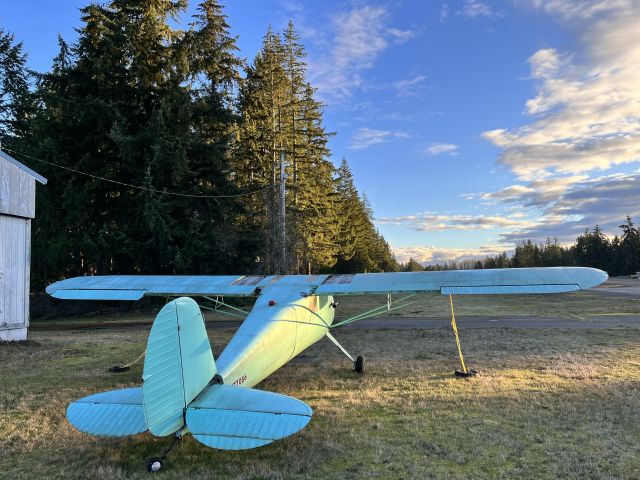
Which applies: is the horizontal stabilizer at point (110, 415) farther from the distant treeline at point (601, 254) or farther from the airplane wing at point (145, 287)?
the distant treeline at point (601, 254)

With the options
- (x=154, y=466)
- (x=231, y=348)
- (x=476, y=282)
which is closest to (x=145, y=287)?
(x=231, y=348)

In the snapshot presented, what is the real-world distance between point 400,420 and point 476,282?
3.00 metres

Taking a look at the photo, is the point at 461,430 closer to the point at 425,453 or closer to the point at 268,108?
the point at 425,453

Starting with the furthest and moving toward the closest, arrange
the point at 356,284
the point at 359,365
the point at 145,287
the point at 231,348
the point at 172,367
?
the point at 145,287
the point at 359,365
the point at 356,284
the point at 231,348
the point at 172,367

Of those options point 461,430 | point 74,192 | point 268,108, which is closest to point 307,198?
point 268,108

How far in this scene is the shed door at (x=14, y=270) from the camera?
1371 cm

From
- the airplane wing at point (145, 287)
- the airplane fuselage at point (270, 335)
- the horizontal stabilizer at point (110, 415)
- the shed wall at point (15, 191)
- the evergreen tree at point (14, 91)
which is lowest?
the horizontal stabilizer at point (110, 415)

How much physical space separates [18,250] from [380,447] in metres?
14.3

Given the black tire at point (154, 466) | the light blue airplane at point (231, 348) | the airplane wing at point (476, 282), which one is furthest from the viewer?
the airplane wing at point (476, 282)

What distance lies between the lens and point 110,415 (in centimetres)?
449

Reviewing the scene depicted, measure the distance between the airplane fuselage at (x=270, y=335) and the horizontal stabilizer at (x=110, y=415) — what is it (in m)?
1.11

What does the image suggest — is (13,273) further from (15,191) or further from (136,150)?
(136,150)

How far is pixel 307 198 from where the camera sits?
1542 inches

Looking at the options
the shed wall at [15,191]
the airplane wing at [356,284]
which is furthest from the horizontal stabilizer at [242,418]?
the shed wall at [15,191]
